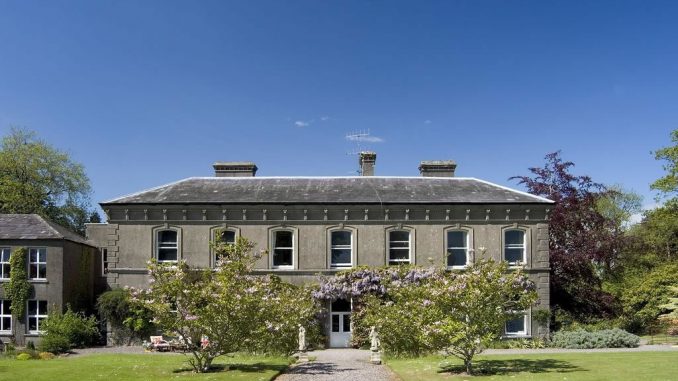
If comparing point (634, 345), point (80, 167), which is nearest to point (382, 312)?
point (634, 345)

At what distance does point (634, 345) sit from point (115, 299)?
23.9m

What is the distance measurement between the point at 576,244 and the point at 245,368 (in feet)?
71.3

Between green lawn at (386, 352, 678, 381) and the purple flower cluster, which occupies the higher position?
the purple flower cluster

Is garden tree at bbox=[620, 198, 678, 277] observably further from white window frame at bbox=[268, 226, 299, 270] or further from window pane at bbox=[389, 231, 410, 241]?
white window frame at bbox=[268, 226, 299, 270]

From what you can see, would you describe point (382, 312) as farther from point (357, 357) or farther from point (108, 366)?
point (108, 366)

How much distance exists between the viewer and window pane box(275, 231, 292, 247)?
31.2 m

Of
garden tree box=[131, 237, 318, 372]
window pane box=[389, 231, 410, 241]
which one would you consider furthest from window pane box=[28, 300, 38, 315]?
window pane box=[389, 231, 410, 241]

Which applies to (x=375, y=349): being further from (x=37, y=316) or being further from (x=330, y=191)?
(x=37, y=316)

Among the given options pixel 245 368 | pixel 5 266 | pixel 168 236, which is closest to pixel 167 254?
pixel 168 236

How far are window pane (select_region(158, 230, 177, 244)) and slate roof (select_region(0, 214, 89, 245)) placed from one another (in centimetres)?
447

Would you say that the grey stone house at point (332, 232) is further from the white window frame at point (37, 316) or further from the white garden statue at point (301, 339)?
the white garden statue at point (301, 339)

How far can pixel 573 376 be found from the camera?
1633cm

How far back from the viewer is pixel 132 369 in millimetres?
18609

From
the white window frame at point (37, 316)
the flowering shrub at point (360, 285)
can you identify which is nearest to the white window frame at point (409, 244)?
the flowering shrub at point (360, 285)
